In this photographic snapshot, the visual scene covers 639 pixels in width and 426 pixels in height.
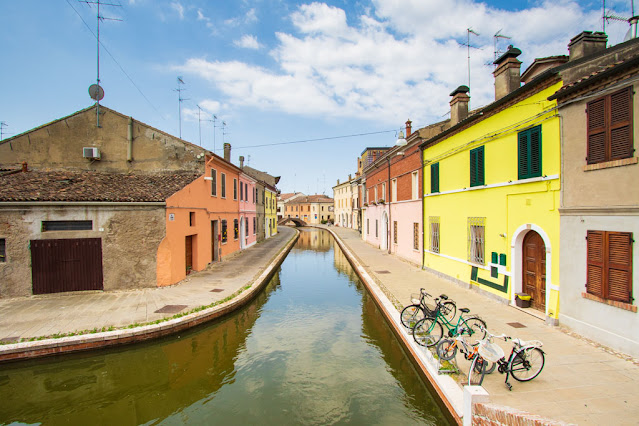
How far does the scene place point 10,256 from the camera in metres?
10.8

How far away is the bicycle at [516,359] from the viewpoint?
5031mm

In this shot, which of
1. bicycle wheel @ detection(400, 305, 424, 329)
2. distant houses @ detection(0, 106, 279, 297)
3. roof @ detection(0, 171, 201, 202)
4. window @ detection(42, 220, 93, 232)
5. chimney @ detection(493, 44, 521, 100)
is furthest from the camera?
roof @ detection(0, 171, 201, 202)

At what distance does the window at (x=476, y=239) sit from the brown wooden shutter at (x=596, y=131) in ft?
14.2

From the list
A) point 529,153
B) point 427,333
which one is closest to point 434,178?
point 529,153

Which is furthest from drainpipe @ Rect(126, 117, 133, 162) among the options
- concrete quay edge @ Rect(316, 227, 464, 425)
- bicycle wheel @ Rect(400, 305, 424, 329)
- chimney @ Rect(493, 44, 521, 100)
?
chimney @ Rect(493, 44, 521, 100)

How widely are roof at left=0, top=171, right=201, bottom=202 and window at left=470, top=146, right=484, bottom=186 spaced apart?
11454 millimetres

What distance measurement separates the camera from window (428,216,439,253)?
14.3 metres

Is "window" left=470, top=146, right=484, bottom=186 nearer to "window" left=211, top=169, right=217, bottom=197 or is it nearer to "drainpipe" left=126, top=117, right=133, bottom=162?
"window" left=211, top=169, right=217, bottom=197

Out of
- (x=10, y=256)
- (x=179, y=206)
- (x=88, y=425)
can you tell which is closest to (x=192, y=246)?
(x=179, y=206)

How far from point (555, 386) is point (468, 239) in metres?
6.96

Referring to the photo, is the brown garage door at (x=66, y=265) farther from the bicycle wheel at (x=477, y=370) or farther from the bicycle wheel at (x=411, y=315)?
the bicycle wheel at (x=477, y=370)

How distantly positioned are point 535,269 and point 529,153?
10.2ft

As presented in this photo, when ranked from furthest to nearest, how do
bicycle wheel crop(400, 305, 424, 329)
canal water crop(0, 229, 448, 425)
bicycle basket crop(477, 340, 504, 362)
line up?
bicycle wheel crop(400, 305, 424, 329)
canal water crop(0, 229, 448, 425)
bicycle basket crop(477, 340, 504, 362)

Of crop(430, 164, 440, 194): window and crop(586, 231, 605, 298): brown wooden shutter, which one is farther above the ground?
crop(430, 164, 440, 194): window
